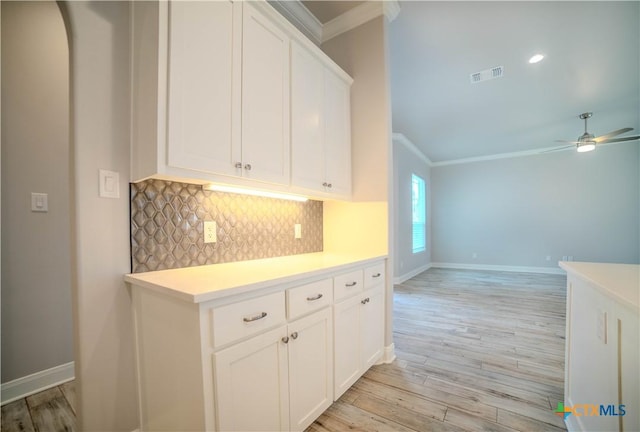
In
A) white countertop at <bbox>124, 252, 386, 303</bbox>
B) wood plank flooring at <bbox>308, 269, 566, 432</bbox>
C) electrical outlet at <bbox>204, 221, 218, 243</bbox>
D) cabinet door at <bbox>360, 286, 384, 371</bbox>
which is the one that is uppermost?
electrical outlet at <bbox>204, 221, 218, 243</bbox>

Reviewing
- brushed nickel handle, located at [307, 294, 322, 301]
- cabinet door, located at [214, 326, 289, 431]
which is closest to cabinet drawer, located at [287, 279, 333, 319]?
brushed nickel handle, located at [307, 294, 322, 301]

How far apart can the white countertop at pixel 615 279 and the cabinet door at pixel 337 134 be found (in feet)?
4.94

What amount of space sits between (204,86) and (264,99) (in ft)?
1.25

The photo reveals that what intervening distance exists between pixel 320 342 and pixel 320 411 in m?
0.40

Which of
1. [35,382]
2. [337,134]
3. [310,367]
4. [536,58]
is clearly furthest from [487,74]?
[35,382]

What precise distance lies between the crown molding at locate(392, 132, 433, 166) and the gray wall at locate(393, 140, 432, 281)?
0.10 feet

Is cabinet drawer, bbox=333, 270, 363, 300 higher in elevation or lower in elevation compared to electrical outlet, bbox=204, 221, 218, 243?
lower

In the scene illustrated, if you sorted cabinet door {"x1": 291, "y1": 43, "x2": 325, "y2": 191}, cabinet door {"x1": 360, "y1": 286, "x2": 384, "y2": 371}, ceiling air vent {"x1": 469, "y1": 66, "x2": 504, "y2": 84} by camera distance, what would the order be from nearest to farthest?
cabinet door {"x1": 291, "y1": 43, "x2": 325, "y2": 191}, cabinet door {"x1": 360, "y1": 286, "x2": 384, "y2": 371}, ceiling air vent {"x1": 469, "y1": 66, "x2": 504, "y2": 84}

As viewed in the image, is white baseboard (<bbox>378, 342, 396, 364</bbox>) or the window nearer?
white baseboard (<bbox>378, 342, 396, 364</bbox>)

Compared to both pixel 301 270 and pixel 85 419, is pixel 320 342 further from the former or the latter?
pixel 85 419

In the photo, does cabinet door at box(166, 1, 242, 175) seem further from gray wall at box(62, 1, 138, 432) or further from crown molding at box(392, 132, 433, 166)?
crown molding at box(392, 132, 433, 166)

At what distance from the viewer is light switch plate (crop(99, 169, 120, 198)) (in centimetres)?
126

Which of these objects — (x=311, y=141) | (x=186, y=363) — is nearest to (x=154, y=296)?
(x=186, y=363)

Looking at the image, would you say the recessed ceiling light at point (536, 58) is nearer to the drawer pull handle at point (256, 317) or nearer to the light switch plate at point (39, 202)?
the drawer pull handle at point (256, 317)
